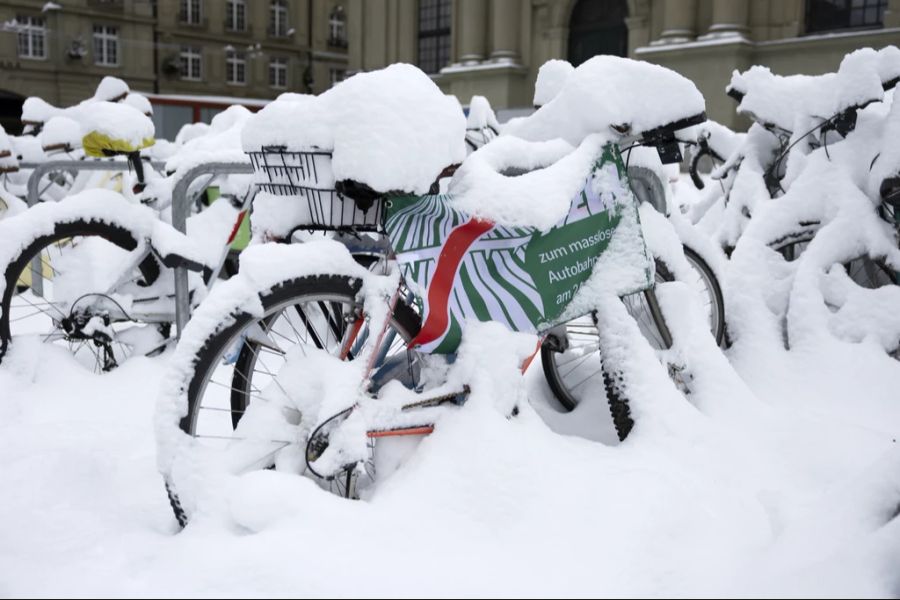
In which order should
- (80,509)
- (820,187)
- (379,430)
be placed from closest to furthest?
(379,430)
(80,509)
(820,187)

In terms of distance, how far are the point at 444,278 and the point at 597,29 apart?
22522mm

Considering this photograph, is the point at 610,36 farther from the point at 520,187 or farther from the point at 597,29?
the point at 520,187

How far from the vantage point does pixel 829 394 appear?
11.5 feet

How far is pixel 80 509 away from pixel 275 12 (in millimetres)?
44497

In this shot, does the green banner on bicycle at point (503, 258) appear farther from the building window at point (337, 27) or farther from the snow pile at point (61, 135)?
the building window at point (337, 27)

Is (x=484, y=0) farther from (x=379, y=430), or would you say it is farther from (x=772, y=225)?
(x=379, y=430)

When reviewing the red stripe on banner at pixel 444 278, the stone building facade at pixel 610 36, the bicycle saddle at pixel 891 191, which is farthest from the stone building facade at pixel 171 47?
the red stripe on banner at pixel 444 278

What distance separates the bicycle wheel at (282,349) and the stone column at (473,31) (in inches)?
907

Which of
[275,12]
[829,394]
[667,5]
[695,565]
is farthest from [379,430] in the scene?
[275,12]

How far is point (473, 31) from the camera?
24.6 metres

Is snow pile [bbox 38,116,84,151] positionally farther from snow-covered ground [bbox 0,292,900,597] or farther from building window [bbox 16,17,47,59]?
building window [bbox 16,17,47,59]

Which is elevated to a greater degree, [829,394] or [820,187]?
[820,187]

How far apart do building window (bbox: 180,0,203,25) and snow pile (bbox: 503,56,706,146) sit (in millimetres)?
40644

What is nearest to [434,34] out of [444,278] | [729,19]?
[729,19]
